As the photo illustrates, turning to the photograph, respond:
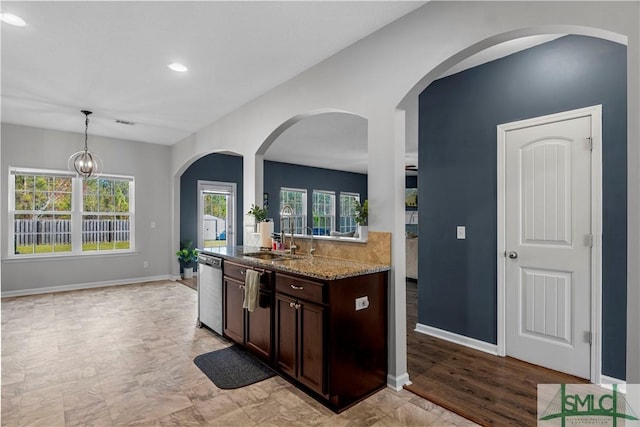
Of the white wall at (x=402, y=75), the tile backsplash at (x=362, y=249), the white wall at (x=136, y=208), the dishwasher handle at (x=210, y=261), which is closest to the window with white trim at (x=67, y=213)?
the white wall at (x=136, y=208)

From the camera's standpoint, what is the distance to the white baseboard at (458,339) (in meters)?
3.12

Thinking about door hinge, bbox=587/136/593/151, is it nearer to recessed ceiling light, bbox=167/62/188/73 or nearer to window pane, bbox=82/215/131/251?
recessed ceiling light, bbox=167/62/188/73

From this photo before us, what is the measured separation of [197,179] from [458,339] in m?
5.98

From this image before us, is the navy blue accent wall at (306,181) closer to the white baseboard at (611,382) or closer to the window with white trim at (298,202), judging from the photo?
the window with white trim at (298,202)

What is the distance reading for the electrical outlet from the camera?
7.74 feet

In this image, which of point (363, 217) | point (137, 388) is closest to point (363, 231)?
point (363, 217)

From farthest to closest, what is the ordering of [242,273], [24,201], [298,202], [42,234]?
[298,202] → [42,234] → [24,201] → [242,273]

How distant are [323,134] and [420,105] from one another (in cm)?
241

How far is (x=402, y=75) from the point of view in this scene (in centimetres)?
250

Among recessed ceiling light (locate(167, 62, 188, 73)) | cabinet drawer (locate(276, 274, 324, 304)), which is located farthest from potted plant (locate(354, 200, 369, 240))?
recessed ceiling light (locate(167, 62, 188, 73))

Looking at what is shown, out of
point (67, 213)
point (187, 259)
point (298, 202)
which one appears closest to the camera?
point (67, 213)

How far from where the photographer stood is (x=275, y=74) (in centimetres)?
345

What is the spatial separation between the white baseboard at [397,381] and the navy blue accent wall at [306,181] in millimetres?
6330

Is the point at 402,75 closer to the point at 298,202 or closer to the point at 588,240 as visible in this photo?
the point at 588,240
